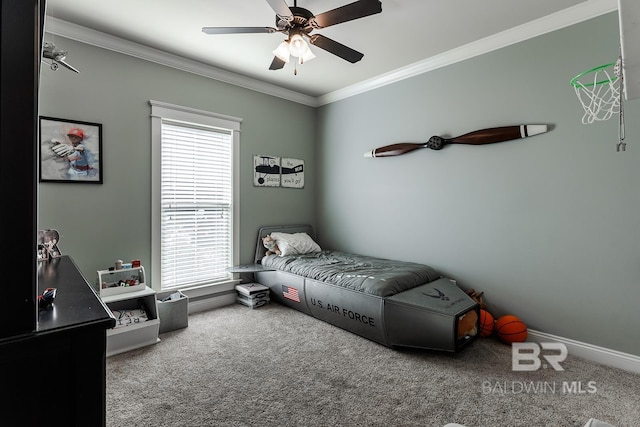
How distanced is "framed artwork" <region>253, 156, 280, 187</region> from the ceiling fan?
1.68 meters

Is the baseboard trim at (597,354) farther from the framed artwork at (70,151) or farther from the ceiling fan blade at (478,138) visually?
the framed artwork at (70,151)

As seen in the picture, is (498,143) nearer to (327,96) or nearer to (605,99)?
(605,99)

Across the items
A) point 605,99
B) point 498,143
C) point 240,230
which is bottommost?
point 240,230

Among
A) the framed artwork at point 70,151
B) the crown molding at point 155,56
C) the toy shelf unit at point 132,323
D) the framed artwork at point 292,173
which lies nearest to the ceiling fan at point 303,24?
the crown molding at point 155,56

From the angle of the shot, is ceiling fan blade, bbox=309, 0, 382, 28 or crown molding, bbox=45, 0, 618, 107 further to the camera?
crown molding, bbox=45, 0, 618, 107

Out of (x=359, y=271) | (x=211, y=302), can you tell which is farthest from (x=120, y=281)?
(x=359, y=271)

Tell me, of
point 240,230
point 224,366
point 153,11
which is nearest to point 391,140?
point 240,230

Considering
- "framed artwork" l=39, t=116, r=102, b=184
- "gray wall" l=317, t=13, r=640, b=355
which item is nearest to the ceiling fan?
"gray wall" l=317, t=13, r=640, b=355

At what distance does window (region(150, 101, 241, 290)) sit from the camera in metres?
3.31

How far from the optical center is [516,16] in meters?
2.61

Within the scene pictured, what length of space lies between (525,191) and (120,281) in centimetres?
380

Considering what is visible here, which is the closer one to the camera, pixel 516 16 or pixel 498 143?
pixel 516 16

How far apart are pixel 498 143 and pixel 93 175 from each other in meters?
3.77

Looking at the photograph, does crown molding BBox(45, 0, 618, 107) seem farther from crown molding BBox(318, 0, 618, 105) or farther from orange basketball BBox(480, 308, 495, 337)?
orange basketball BBox(480, 308, 495, 337)
